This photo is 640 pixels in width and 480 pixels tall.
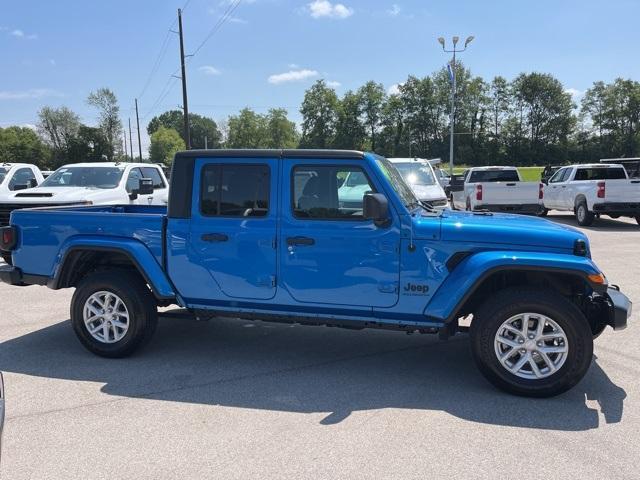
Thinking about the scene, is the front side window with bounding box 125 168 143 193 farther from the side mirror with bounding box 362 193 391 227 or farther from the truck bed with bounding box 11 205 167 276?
the side mirror with bounding box 362 193 391 227

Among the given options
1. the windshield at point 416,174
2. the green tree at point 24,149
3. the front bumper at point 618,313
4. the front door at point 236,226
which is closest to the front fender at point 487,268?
the front bumper at point 618,313

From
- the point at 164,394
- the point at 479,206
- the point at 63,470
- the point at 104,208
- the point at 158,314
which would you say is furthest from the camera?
the point at 479,206

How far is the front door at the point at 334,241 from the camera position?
432 cm

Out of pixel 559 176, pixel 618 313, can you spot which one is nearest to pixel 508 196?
pixel 559 176

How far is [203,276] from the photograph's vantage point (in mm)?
4730

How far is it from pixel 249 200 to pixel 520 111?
113m

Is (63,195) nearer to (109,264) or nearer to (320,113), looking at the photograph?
(109,264)

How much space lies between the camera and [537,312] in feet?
13.3

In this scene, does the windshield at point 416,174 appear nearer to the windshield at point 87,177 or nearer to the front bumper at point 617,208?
the front bumper at point 617,208

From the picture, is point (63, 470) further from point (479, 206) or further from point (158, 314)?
point (479, 206)

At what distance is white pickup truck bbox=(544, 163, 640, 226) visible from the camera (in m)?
15.3

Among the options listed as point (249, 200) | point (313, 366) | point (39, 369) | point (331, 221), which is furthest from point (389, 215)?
point (39, 369)

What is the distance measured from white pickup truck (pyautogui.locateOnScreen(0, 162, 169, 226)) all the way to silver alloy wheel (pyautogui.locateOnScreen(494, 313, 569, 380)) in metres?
7.66

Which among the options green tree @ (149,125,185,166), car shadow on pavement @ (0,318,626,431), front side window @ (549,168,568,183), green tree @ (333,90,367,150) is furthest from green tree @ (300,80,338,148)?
car shadow on pavement @ (0,318,626,431)
